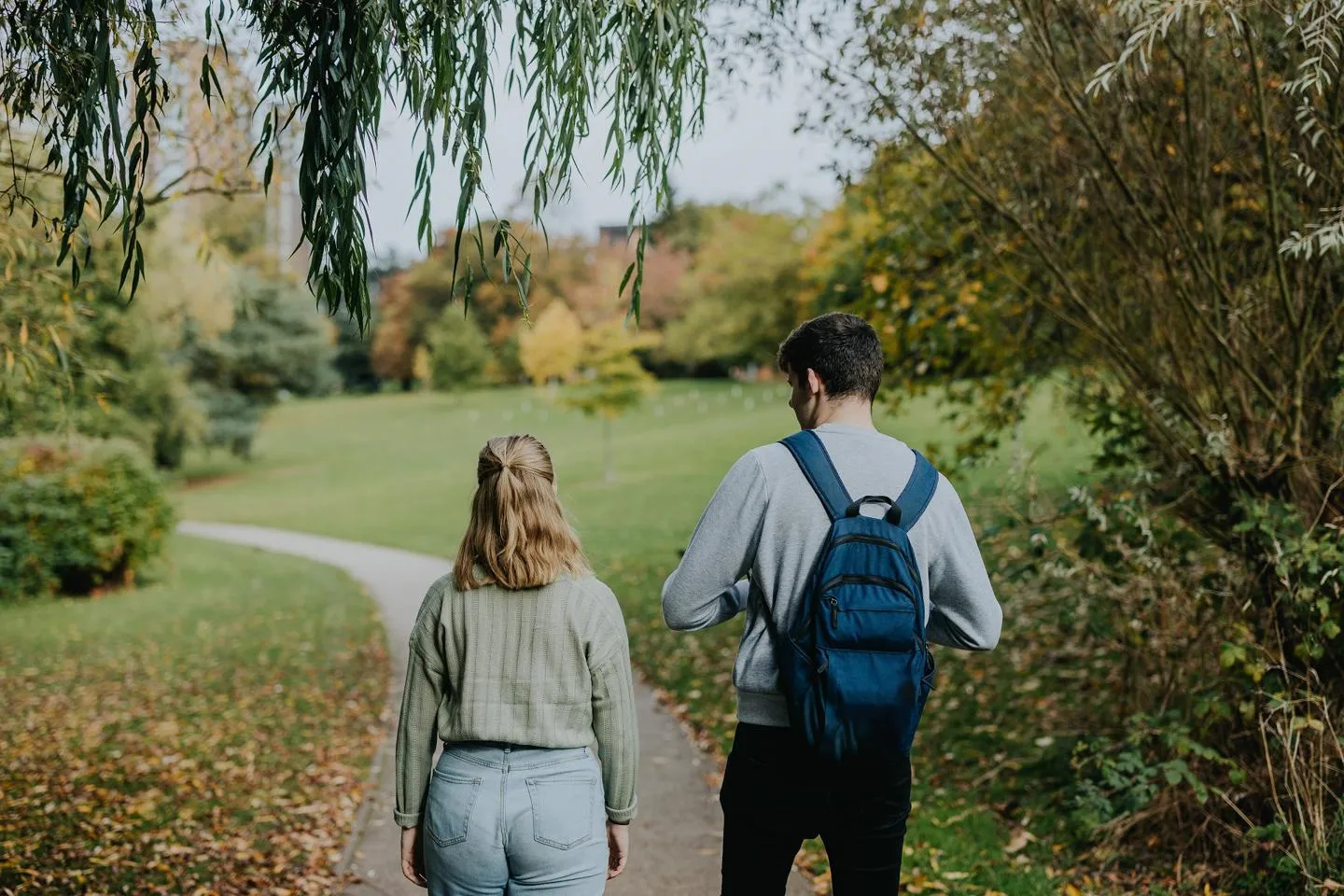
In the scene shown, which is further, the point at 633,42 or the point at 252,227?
the point at 252,227

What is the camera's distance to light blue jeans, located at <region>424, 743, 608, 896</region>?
2.32 m

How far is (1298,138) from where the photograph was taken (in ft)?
14.5

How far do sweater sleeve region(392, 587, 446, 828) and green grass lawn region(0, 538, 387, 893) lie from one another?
2.43 metres

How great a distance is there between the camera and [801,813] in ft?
7.64

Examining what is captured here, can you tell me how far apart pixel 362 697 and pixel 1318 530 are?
690cm

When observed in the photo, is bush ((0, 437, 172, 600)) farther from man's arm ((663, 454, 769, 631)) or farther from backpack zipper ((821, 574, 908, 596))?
backpack zipper ((821, 574, 908, 596))

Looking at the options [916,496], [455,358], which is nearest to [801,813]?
[916,496]

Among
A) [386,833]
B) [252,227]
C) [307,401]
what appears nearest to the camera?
[386,833]

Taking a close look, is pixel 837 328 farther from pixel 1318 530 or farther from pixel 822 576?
pixel 1318 530

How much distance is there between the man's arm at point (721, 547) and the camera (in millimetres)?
2285

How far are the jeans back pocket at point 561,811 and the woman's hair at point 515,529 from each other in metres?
0.44

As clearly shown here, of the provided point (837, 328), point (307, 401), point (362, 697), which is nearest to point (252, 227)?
point (307, 401)

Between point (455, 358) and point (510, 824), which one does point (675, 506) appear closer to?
point (510, 824)

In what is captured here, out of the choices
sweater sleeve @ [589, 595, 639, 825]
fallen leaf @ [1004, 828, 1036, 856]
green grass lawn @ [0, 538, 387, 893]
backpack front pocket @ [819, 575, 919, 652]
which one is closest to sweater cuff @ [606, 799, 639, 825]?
sweater sleeve @ [589, 595, 639, 825]
